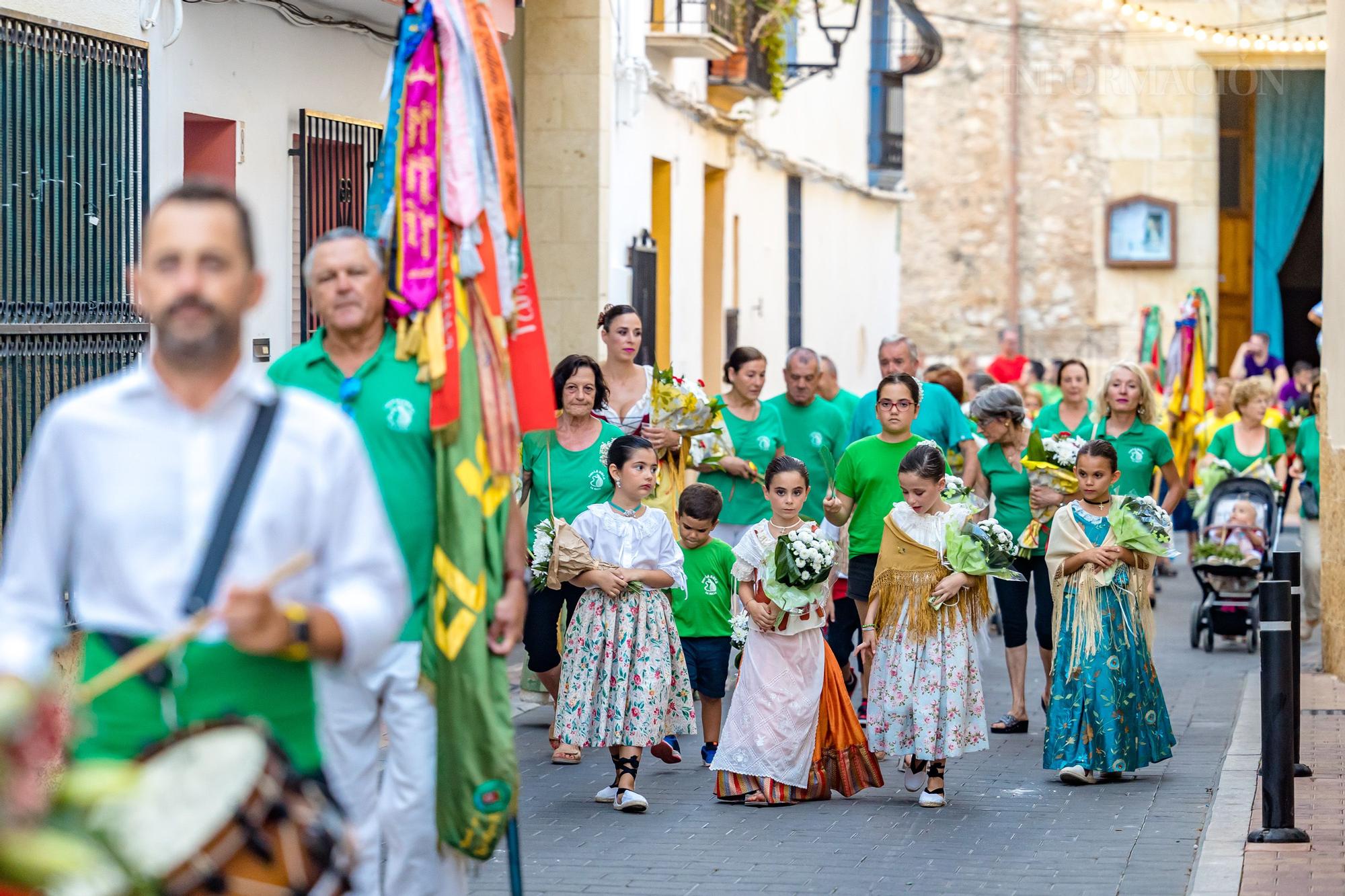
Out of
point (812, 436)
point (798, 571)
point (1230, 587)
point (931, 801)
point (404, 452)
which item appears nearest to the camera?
point (404, 452)

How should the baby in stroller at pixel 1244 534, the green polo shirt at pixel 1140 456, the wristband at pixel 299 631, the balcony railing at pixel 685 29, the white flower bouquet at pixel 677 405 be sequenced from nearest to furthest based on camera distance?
the wristband at pixel 299 631, the white flower bouquet at pixel 677 405, the green polo shirt at pixel 1140 456, the baby in stroller at pixel 1244 534, the balcony railing at pixel 685 29

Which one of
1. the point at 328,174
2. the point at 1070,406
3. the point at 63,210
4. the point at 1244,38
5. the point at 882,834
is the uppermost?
the point at 1244,38

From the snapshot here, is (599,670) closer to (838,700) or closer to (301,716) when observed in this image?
(838,700)

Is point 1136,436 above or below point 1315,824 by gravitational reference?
above

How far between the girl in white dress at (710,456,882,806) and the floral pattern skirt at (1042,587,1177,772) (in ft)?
2.95

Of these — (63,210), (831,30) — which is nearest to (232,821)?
(63,210)

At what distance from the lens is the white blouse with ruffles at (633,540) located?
8.88 metres

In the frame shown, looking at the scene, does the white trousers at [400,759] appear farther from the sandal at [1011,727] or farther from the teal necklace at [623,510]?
the sandal at [1011,727]

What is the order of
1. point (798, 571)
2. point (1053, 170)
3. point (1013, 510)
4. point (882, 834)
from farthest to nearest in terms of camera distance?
point (1053, 170) → point (1013, 510) → point (798, 571) → point (882, 834)

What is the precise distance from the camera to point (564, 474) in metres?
9.57

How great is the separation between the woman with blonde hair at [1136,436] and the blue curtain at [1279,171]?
2074 centimetres

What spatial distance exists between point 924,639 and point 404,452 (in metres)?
4.06

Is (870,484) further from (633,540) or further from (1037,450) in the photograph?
(633,540)

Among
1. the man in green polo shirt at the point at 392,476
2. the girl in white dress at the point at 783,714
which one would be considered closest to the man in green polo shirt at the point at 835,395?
the girl in white dress at the point at 783,714
